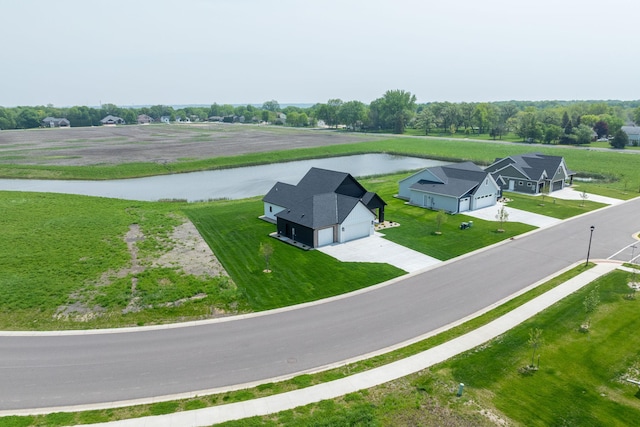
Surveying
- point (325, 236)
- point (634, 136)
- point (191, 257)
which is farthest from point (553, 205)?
point (634, 136)

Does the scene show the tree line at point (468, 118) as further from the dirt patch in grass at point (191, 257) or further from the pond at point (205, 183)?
the dirt patch in grass at point (191, 257)

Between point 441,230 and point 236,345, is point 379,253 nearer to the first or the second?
point 441,230

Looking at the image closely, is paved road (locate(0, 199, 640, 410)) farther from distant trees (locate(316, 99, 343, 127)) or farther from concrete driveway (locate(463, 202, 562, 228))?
distant trees (locate(316, 99, 343, 127))

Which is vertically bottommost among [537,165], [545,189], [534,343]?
[534,343]

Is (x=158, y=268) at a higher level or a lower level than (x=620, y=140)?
lower

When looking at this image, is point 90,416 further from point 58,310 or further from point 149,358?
point 58,310

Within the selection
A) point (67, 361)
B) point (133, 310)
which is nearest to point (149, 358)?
point (67, 361)

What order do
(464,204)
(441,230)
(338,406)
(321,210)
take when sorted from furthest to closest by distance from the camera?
(464,204)
(441,230)
(321,210)
(338,406)

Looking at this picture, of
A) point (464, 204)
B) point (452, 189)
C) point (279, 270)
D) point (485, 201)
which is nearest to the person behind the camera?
point (279, 270)
